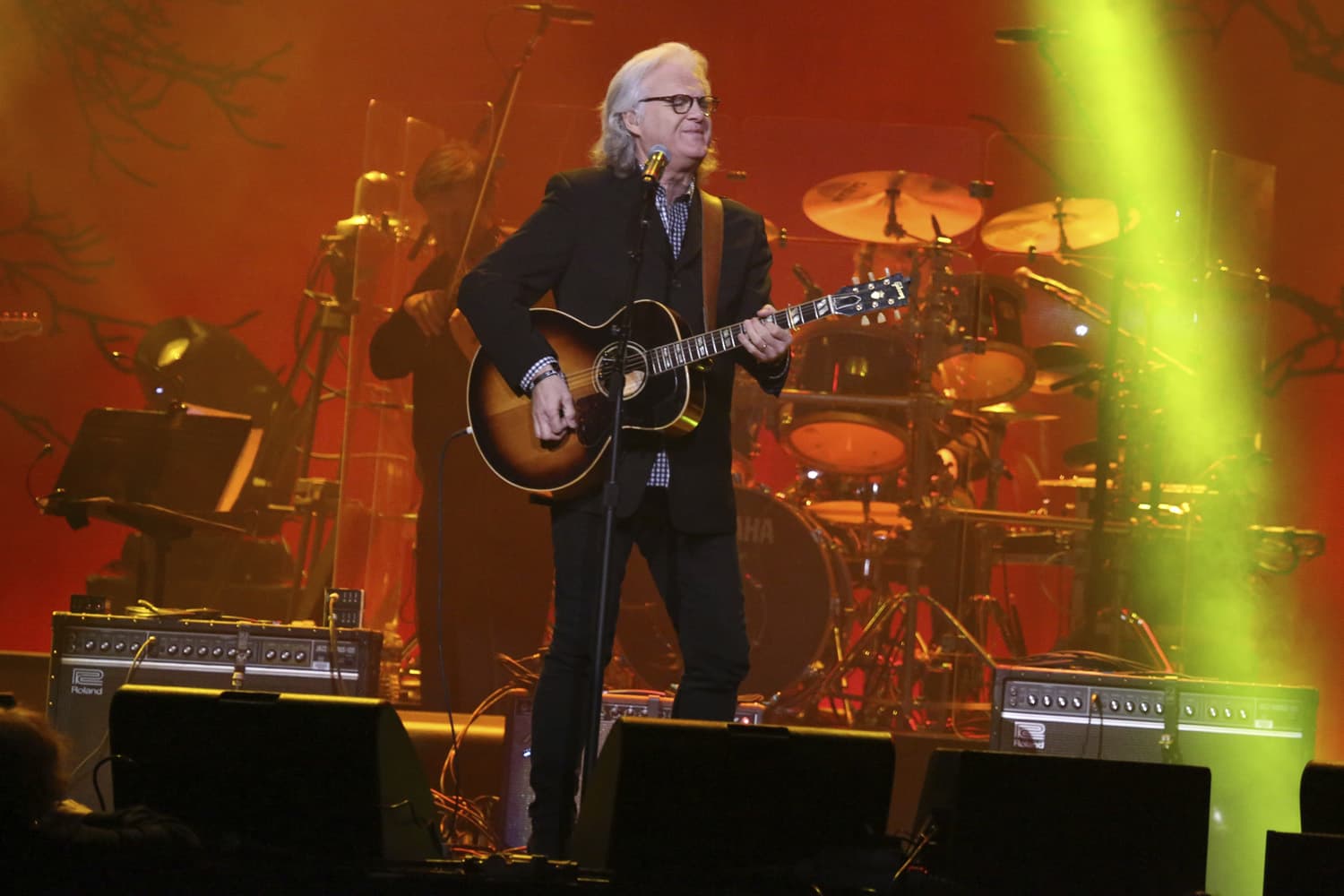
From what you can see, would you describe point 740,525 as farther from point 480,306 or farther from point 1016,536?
point 480,306

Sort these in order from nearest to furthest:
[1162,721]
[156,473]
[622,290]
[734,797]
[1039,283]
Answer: [734,797]
[622,290]
[1162,721]
[156,473]
[1039,283]

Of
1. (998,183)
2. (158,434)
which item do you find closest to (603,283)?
(158,434)

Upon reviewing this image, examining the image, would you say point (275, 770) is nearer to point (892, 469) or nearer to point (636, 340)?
Answer: point (636, 340)

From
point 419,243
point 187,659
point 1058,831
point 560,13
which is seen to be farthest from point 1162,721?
point 560,13

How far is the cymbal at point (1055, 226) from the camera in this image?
6.66 meters

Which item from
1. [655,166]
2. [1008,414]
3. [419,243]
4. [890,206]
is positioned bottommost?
[655,166]

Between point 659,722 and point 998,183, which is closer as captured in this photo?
point 659,722

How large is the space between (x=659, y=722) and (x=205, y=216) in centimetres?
641

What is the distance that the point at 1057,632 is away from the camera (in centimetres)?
770

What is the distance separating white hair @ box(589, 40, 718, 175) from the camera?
11.3 ft

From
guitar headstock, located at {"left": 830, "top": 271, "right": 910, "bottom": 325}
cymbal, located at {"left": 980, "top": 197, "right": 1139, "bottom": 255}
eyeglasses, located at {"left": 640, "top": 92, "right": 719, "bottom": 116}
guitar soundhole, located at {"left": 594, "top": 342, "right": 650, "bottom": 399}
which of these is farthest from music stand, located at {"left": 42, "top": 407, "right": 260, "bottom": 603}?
cymbal, located at {"left": 980, "top": 197, "right": 1139, "bottom": 255}

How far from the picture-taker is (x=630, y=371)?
3.39 metres

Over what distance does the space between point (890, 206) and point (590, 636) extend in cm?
382

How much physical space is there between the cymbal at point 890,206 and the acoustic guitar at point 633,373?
321cm
